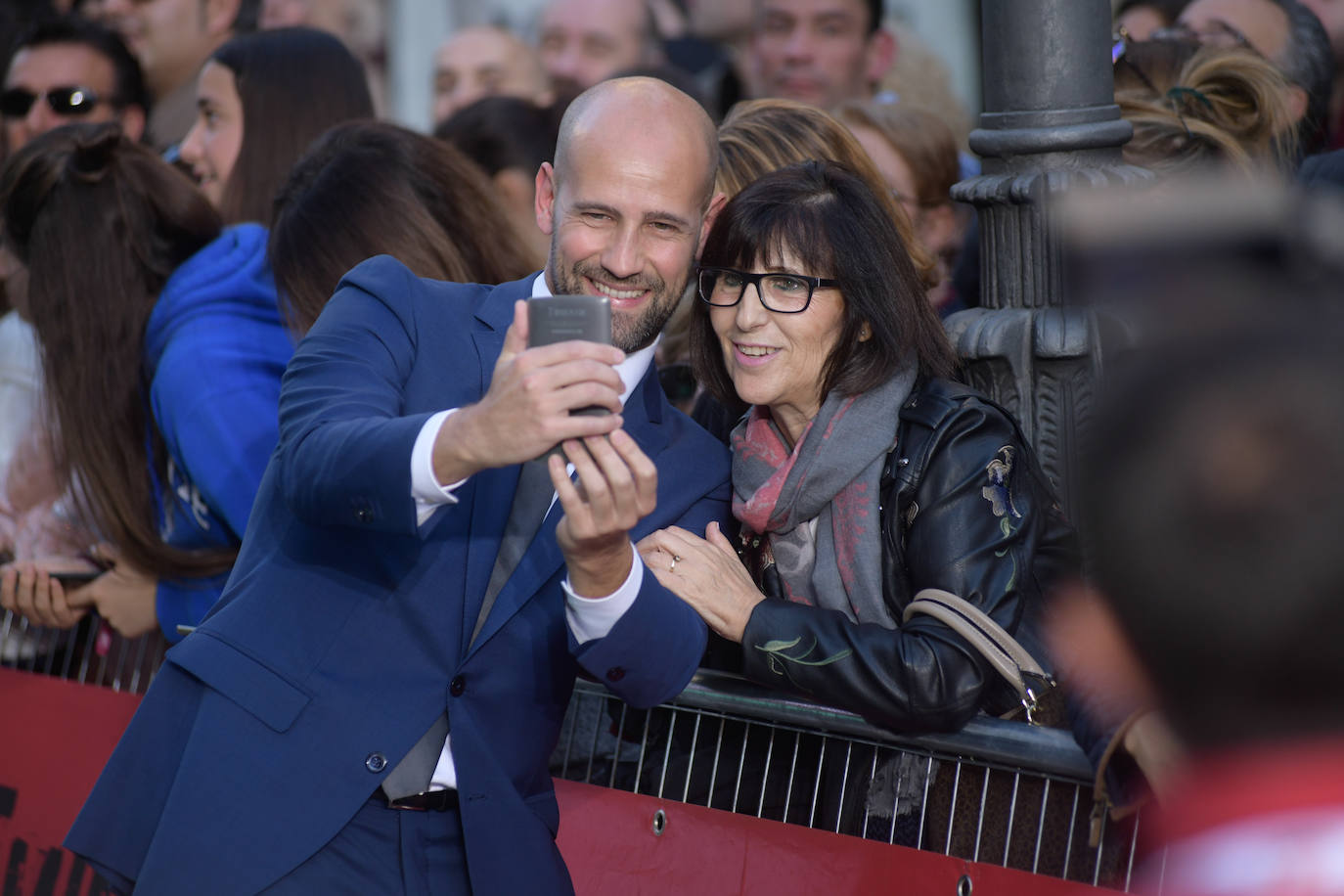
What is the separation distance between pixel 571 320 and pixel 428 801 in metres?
1.07

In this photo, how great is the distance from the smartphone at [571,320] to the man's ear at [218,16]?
6.93m

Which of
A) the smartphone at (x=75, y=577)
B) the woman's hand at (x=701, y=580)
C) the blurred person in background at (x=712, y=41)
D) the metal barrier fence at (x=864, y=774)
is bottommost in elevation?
the metal barrier fence at (x=864, y=774)

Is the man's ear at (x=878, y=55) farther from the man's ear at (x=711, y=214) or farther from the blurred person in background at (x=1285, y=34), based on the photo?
the man's ear at (x=711, y=214)

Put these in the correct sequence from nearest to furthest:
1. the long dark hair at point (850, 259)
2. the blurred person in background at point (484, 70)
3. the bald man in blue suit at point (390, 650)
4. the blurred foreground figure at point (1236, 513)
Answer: the blurred foreground figure at point (1236, 513) < the bald man in blue suit at point (390, 650) < the long dark hair at point (850, 259) < the blurred person in background at point (484, 70)

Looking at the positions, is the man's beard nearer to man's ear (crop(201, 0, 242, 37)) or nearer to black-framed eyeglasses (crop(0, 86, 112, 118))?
black-framed eyeglasses (crop(0, 86, 112, 118))

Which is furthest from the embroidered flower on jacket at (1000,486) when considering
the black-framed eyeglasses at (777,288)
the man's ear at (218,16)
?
the man's ear at (218,16)

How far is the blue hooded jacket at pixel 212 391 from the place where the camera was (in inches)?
158

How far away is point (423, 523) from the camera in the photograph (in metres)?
2.49

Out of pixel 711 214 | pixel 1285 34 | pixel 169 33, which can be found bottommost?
pixel 711 214

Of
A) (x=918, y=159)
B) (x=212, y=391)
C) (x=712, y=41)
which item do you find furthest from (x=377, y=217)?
(x=712, y=41)

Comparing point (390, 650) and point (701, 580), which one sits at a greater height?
point (701, 580)

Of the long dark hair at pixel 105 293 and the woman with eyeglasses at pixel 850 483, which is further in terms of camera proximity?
the long dark hair at pixel 105 293

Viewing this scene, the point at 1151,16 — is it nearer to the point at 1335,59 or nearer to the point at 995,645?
the point at 1335,59

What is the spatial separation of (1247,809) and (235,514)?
3.33 meters
